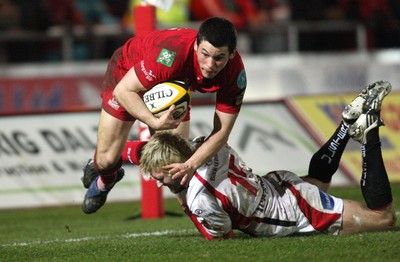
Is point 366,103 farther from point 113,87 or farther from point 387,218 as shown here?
point 113,87

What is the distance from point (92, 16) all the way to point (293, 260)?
11610 mm

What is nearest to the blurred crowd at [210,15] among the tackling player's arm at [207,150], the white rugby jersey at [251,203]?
the tackling player's arm at [207,150]

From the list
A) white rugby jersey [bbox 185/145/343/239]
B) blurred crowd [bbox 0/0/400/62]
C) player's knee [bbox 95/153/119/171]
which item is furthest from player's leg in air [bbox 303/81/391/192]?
blurred crowd [bbox 0/0/400/62]

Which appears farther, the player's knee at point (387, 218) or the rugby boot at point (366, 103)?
the rugby boot at point (366, 103)

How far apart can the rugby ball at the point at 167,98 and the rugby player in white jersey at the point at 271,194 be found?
37 centimetres

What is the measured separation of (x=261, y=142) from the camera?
530 inches

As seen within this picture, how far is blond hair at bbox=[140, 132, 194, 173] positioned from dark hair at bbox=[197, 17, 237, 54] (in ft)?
2.54

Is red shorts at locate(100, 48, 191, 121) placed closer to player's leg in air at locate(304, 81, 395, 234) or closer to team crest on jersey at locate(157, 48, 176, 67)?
team crest on jersey at locate(157, 48, 176, 67)

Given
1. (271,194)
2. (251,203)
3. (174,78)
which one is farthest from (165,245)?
(174,78)

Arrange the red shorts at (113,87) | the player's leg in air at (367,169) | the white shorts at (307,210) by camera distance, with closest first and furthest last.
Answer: the white shorts at (307,210)
the player's leg in air at (367,169)
the red shorts at (113,87)

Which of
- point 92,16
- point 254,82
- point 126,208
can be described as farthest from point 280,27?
point 126,208

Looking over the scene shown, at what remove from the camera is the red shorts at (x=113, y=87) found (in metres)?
8.85

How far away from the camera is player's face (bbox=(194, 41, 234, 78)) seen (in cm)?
760

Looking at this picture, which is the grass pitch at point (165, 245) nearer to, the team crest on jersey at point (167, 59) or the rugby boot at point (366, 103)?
the rugby boot at point (366, 103)
